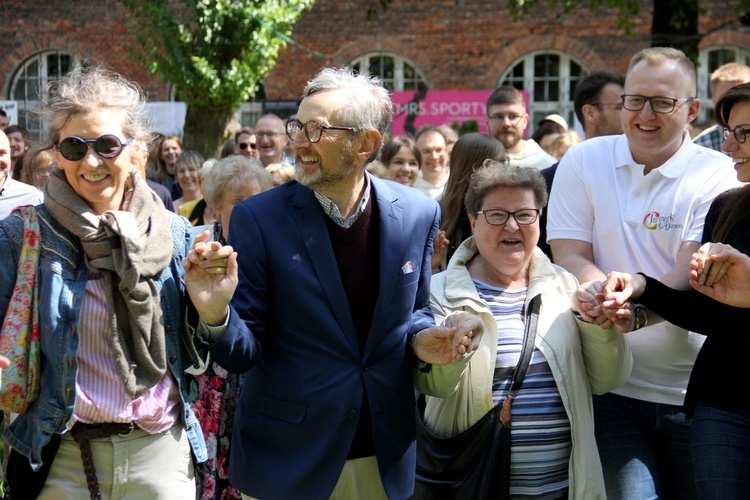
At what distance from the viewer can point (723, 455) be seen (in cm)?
347

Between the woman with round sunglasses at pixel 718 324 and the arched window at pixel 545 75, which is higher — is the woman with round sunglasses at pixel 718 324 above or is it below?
below

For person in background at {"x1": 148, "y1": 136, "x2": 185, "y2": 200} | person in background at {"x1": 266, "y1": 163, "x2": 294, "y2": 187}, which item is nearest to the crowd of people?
person in background at {"x1": 266, "y1": 163, "x2": 294, "y2": 187}

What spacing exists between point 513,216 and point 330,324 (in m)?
1.08

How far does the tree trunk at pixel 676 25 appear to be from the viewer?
47.2ft

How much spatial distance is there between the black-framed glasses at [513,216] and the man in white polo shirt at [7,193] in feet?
9.73

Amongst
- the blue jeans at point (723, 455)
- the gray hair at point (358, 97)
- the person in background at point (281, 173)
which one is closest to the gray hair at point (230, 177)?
the person in background at point (281, 173)

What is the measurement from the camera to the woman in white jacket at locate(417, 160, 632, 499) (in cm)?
379

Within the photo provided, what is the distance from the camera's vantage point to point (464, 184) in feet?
18.4

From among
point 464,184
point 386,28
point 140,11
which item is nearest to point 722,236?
point 464,184

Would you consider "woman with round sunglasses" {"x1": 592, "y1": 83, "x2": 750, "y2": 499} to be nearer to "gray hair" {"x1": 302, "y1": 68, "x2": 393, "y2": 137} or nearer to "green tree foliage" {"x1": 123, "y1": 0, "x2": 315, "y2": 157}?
"gray hair" {"x1": 302, "y1": 68, "x2": 393, "y2": 137}

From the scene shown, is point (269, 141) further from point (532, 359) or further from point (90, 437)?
point (90, 437)

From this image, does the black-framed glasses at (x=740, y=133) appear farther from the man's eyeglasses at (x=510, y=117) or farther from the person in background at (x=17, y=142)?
the person in background at (x=17, y=142)

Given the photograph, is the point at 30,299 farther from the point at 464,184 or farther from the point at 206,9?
the point at 206,9

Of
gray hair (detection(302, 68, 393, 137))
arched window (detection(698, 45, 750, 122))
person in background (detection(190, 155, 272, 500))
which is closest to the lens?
gray hair (detection(302, 68, 393, 137))
